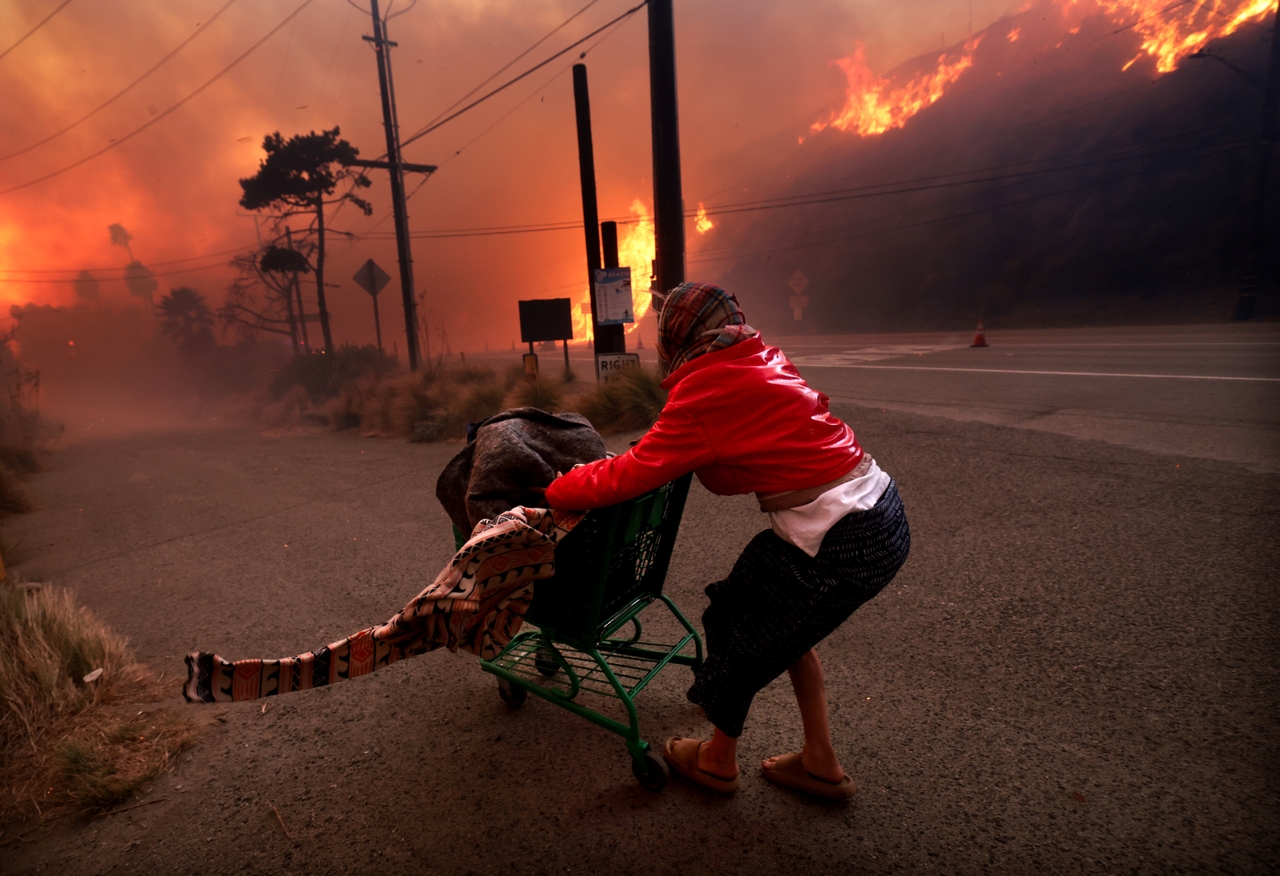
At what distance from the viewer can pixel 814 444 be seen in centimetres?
190

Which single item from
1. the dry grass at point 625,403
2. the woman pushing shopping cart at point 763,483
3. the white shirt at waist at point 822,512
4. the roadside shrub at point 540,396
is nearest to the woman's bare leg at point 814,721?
the woman pushing shopping cart at point 763,483

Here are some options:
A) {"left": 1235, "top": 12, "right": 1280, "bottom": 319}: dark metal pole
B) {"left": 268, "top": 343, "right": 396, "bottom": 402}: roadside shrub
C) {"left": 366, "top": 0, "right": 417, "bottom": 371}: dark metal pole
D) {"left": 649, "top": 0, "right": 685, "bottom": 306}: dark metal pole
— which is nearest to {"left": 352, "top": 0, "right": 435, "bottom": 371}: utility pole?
{"left": 366, "top": 0, "right": 417, "bottom": 371}: dark metal pole

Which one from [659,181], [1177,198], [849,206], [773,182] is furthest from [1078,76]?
[659,181]

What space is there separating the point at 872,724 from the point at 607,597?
122 centimetres

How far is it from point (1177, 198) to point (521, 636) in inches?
1796

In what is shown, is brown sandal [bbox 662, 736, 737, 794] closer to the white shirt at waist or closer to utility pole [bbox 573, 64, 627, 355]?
the white shirt at waist

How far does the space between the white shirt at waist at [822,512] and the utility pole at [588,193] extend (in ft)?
29.1

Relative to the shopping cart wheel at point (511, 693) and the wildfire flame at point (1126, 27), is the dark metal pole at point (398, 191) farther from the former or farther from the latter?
the wildfire flame at point (1126, 27)

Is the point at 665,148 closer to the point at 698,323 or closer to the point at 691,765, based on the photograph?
the point at 698,323

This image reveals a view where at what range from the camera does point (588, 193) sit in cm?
1115

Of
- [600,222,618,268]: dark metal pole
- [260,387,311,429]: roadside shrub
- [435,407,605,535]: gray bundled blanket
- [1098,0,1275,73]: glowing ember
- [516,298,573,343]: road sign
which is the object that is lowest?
[260,387,311,429]: roadside shrub

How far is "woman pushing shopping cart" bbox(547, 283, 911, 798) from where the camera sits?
6.10ft

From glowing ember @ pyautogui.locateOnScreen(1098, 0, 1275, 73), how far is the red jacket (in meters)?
53.3

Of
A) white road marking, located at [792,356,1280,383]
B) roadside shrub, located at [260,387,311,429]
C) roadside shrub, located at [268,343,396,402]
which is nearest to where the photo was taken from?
white road marking, located at [792,356,1280,383]
